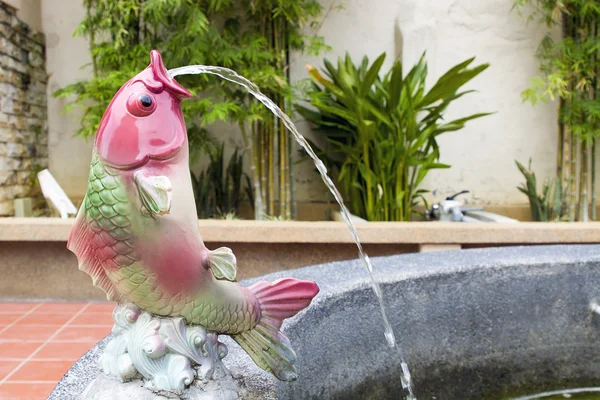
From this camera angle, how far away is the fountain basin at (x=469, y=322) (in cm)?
158

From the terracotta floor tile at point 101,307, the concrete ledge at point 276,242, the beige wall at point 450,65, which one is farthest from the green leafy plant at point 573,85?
the terracotta floor tile at point 101,307

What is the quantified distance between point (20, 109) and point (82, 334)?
7.21ft

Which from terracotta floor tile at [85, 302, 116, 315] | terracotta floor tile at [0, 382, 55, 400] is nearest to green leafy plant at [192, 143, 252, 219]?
terracotta floor tile at [85, 302, 116, 315]

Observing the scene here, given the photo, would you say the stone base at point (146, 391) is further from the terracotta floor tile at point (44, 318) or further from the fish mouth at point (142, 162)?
the terracotta floor tile at point (44, 318)

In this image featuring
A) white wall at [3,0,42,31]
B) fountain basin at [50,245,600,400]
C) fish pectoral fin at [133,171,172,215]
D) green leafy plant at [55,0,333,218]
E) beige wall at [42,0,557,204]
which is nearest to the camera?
fish pectoral fin at [133,171,172,215]

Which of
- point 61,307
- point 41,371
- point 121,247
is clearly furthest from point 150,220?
point 61,307

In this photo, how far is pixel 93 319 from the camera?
8.87 ft

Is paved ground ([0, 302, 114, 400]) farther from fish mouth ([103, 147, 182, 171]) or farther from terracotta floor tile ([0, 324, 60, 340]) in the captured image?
fish mouth ([103, 147, 182, 171])

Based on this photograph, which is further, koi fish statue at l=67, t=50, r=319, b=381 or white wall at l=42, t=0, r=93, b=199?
white wall at l=42, t=0, r=93, b=199

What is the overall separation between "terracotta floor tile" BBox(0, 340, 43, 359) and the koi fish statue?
5.39 feet

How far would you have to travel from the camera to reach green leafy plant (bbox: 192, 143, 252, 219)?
398 cm

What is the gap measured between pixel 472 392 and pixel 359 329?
53 cm

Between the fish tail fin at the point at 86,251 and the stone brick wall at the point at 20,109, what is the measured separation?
10.9 feet

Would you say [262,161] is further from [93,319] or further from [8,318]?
[8,318]
